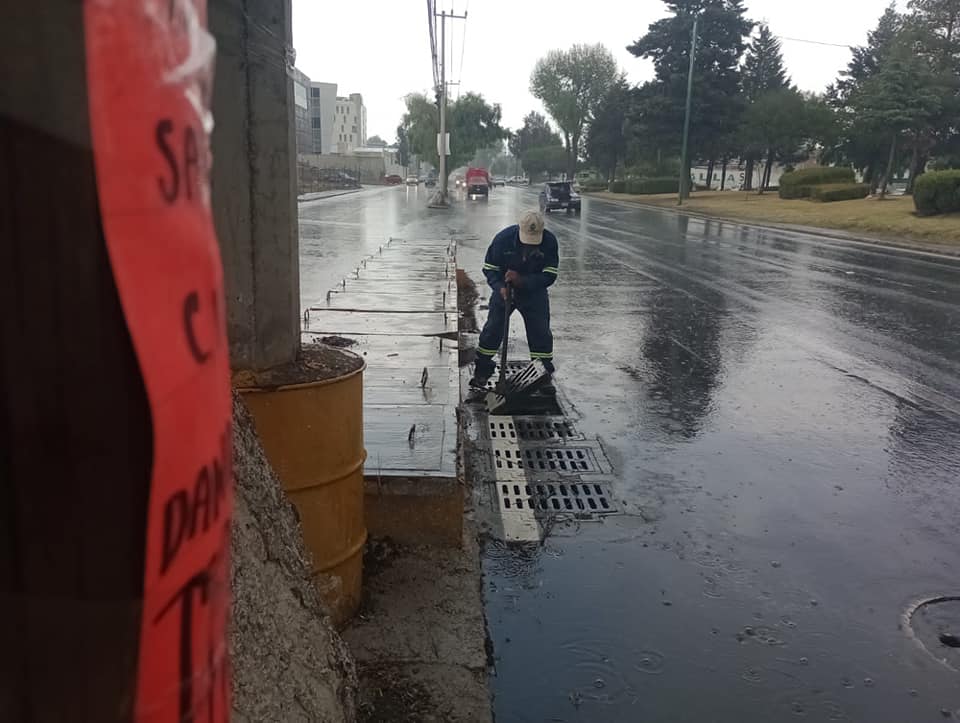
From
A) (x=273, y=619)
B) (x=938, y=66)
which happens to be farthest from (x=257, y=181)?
(x=938, y=66)

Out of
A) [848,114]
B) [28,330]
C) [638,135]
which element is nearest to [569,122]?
[638,135]

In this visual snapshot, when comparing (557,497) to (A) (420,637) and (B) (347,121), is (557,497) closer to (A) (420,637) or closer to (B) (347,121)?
(A) (420,637)

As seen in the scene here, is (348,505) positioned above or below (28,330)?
below

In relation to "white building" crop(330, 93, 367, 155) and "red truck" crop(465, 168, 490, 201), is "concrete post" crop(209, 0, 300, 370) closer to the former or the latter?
"red truck" crop(465, 168, 490, 201)

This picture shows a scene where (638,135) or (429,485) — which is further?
(638,135)

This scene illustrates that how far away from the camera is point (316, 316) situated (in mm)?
8539

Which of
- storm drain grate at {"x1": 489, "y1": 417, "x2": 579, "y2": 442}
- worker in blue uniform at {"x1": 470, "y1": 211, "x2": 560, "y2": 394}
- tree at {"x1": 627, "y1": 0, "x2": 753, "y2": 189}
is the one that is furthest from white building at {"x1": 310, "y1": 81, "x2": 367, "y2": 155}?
storm drain grate at {"x1": 489, "y1": 417, "x2": 579, "y2": 442}

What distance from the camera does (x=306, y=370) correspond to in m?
3.07

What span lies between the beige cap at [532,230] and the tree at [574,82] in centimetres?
8688

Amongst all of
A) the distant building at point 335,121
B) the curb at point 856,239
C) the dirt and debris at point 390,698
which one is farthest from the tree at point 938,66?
the distant building at point 335,121

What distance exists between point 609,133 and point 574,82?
1969cm

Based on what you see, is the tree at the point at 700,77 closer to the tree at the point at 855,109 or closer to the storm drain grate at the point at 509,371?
the tree at the point at 855,109

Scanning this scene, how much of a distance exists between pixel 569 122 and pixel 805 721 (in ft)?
314

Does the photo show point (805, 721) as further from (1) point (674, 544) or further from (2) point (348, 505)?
(2) point (348, 505)
